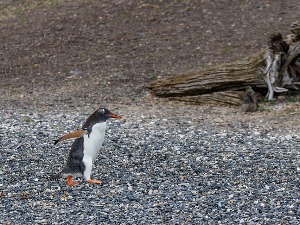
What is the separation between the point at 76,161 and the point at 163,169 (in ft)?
3.40

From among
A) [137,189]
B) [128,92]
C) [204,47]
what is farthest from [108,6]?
[137,189]

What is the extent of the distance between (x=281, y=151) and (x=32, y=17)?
9166mm

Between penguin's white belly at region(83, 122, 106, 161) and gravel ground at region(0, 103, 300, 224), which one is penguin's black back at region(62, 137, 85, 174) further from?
gravel ground at region(0, 103, 300, 224)

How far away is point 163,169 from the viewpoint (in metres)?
7.85

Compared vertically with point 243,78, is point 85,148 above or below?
above

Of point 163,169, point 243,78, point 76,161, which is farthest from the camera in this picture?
point 243,78

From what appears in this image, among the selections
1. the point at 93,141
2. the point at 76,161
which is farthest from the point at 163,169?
the point at 76,161

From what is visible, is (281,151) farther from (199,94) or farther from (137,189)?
(199,94)

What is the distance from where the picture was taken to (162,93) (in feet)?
37.1

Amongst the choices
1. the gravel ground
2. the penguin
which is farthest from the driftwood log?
the penguin

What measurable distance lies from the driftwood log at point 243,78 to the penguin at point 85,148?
3683 mm

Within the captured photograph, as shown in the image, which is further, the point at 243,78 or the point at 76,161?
the point at 243,78

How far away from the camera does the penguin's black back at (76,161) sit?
289 inches

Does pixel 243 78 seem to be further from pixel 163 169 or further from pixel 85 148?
pixel 85 148
